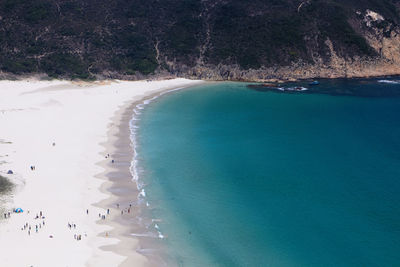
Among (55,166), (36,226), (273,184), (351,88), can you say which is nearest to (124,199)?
(36,226)

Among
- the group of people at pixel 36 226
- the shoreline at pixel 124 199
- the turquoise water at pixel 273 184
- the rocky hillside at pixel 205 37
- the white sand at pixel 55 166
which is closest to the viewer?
the white sand at pixel 55 166

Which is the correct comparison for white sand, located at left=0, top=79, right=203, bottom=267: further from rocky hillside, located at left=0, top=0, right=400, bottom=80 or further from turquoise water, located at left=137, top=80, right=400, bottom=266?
rocky hillside, located at left=0, top=0, right=400, bottom=80

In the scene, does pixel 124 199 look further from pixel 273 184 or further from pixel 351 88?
pixel 351 88

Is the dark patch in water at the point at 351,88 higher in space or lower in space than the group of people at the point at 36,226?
higher

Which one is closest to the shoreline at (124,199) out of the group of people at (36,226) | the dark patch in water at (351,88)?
the group of people at (36,226)

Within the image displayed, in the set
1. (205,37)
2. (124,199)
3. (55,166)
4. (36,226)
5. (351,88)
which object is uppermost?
(205,37)

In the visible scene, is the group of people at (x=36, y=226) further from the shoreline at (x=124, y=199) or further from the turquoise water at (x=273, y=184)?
the turquoise water at (x=273, y=184)

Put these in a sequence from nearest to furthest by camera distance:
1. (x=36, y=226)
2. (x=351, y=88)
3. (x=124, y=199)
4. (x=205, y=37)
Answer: (x=36, y=226) < (x=124, y=199) < (x=351, y=88) < (x=205, y=37)
